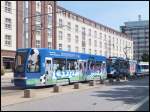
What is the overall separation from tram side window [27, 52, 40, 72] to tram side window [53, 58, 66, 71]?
2105mm

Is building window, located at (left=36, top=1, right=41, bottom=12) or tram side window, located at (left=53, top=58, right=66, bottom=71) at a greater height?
building window, located at (left=36, top=1, right=41, bottom=12)

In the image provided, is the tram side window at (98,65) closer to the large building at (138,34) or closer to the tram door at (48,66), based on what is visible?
the tram door at (48,66)

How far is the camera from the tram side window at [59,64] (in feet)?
97.5

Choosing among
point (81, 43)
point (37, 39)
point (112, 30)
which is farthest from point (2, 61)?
point (112, 30)

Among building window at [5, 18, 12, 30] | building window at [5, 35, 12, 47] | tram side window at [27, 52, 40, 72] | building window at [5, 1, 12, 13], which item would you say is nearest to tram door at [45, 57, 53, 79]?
tram side window at [27, 52, 40, 72]

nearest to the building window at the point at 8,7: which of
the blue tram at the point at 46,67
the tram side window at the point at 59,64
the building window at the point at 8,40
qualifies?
the building window at the point at 8,40

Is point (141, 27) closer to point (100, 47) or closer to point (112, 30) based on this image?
point (112, 30)

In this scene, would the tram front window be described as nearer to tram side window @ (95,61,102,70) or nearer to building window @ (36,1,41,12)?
tram side window @ (95,61,102,70)

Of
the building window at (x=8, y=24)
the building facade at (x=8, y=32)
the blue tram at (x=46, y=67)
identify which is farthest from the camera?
the building window at (x=8, y=24)

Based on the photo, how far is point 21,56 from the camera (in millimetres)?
27438

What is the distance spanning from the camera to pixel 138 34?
149 meters

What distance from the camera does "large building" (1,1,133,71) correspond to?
70.2 metres

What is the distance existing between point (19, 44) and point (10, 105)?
174 feet

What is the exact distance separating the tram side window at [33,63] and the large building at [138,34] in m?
109
